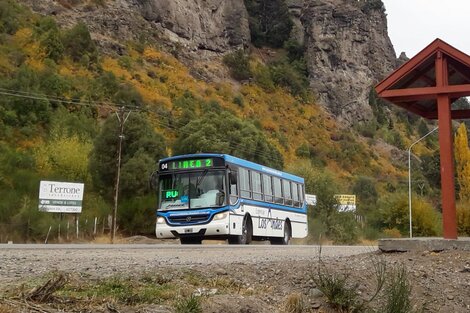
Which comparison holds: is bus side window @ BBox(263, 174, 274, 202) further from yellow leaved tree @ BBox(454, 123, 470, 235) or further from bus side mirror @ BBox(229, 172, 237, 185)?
yellow leaved tree @ BBox(454, 123, 470, 235)

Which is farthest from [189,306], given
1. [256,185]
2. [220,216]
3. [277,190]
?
[277,190]

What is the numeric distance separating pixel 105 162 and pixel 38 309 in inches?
1256

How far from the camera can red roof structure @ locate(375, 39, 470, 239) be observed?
519 inches

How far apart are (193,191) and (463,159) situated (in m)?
20.1

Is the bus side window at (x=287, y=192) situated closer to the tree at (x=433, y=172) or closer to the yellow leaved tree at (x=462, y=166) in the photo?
the yellow leaved tree at (x=462, y=166)

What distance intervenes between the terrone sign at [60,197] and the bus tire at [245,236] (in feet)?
34.6

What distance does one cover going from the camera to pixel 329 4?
109438 millimetres

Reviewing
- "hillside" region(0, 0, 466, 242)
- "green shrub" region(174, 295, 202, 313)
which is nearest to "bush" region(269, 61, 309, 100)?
"hillside" region(0, 0, 466, 242)

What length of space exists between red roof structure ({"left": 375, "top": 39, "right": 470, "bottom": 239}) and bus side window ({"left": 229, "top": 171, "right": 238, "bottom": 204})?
884 cm

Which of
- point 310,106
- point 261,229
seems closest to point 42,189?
point 261,229

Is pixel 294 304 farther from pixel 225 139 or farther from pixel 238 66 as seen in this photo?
pixel 238 66

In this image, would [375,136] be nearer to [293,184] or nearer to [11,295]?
[293,184]

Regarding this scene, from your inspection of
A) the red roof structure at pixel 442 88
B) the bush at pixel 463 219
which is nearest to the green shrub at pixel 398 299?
the red roof structure at pixel 442 88

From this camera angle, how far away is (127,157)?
37.7m
